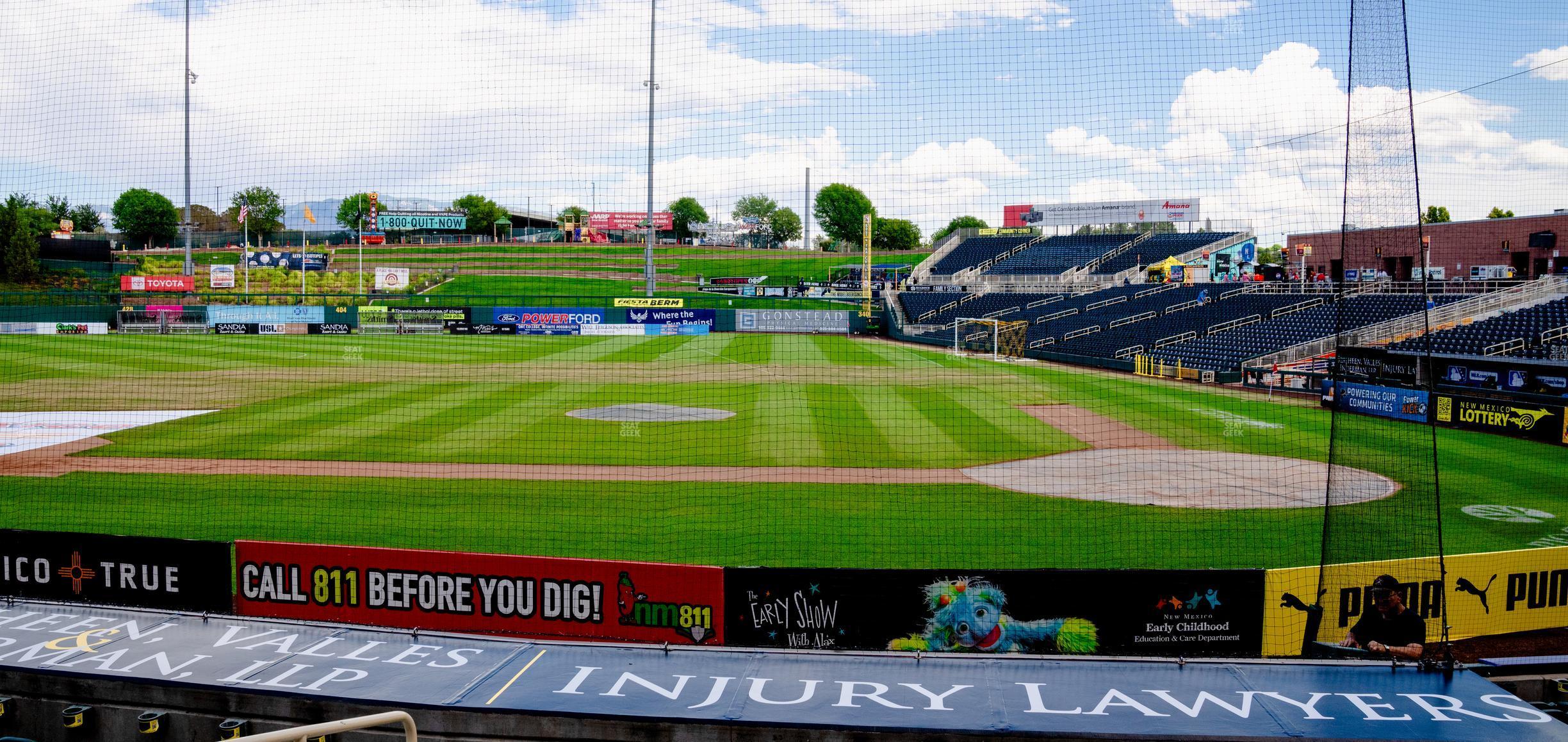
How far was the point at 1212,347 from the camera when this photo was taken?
106ft

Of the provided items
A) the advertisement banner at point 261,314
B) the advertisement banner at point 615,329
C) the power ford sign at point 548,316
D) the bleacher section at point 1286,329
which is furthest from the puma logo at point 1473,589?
the advertisement banner at point 261,314

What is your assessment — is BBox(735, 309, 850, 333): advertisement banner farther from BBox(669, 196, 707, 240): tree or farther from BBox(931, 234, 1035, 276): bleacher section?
BBox(931, 234, 1035, 276): bleacher section

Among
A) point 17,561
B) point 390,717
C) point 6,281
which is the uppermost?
point 6,281

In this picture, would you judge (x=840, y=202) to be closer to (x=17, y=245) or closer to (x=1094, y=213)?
(x=17, y=245)

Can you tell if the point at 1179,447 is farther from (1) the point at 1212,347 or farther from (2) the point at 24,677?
(2) the point at 24,677

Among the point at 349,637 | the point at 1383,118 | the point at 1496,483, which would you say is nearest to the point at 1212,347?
the point at 1496,483

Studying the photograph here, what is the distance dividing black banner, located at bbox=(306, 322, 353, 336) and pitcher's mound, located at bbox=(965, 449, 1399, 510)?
127ft

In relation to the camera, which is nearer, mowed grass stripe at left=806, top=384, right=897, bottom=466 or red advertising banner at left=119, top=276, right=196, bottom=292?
mowed grass stripe at left=806, top=384, right=897, bottom=466

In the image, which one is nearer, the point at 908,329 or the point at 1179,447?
the point at 1179,447

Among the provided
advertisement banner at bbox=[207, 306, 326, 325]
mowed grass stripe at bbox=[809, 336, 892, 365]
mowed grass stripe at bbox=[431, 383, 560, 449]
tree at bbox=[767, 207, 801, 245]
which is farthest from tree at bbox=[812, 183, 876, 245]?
advertisement banner at bbox=[207, 306, 326, 325]

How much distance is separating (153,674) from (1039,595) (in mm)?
6674

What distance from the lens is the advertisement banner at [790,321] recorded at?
1791 inches

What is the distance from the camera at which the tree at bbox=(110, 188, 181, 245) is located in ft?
179

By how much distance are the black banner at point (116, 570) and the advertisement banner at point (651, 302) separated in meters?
34.8
